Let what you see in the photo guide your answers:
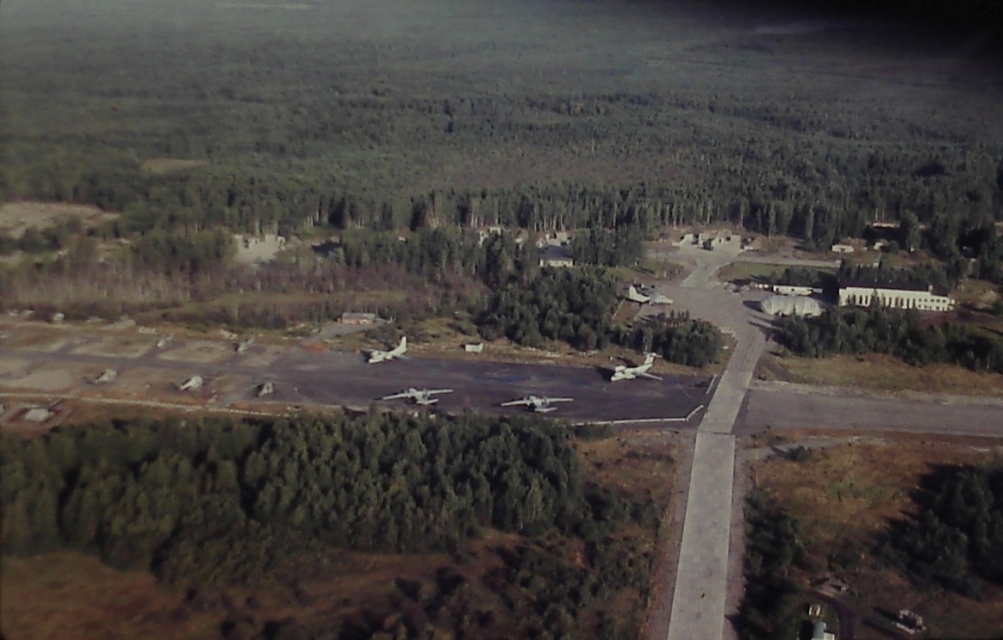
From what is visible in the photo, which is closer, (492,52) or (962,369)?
(962,369)

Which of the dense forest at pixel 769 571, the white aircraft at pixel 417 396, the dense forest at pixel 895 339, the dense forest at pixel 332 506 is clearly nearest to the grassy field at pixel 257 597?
the dense forest at pixel 332 506

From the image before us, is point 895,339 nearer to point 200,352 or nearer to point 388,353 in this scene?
point 388,353

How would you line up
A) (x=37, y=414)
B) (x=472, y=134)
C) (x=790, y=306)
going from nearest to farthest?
(x=37, y=414) < (x=790, y=306) < (x=472, y=134)

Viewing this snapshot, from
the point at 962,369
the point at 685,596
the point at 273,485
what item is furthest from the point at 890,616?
the point at 962,369

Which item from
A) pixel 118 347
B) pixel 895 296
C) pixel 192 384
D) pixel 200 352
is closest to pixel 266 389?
pixel 192 384

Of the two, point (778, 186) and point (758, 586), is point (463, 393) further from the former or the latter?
point (778, 186)

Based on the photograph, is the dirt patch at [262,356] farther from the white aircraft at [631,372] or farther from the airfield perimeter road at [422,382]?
the white aircraft at [631,372]

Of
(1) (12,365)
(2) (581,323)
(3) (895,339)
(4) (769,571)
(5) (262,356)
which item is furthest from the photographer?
(2) (581,323)
